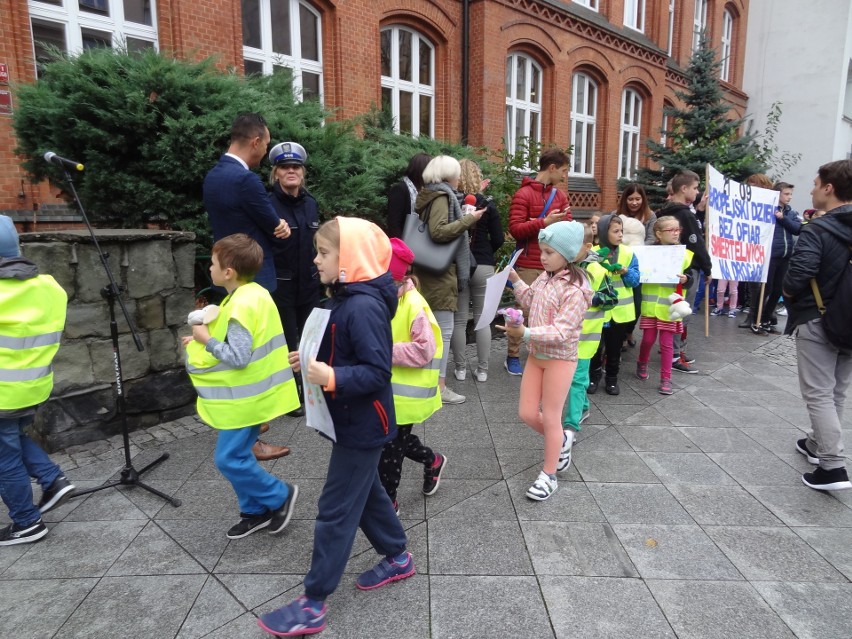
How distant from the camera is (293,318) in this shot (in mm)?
4613

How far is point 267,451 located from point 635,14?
19.7 m

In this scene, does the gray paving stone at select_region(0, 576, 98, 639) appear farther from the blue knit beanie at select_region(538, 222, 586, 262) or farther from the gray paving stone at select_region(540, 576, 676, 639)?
the blue knit beanie at select_region(538, 222, 586, 262)

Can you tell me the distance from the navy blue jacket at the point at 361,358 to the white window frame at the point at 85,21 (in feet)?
23.3

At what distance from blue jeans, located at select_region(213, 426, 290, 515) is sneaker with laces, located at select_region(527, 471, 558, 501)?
147cm

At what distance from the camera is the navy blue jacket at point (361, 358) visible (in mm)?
2178

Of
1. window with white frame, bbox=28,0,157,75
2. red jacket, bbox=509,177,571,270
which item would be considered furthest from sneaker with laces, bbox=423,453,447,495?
window with white frame, bbox=28,0,157,75

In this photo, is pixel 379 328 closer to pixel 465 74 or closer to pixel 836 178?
pixel 836 178

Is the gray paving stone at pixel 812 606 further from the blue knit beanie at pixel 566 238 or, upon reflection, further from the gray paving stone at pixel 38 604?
the gray paving stone at pixel 38 604

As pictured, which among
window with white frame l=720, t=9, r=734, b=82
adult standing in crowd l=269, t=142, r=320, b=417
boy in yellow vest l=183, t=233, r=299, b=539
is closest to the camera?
→ boy in yellow vest l=183, t=233, r=299, b=539

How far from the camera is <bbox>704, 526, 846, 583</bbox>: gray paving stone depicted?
9.05 ft

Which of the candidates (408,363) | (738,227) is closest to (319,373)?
(408,363)

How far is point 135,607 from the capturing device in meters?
2.51

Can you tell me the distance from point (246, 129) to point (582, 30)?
14439mm

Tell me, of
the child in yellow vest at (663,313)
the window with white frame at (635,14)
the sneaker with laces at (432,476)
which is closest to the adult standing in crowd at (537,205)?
the child in yellow vest at (663,313)
